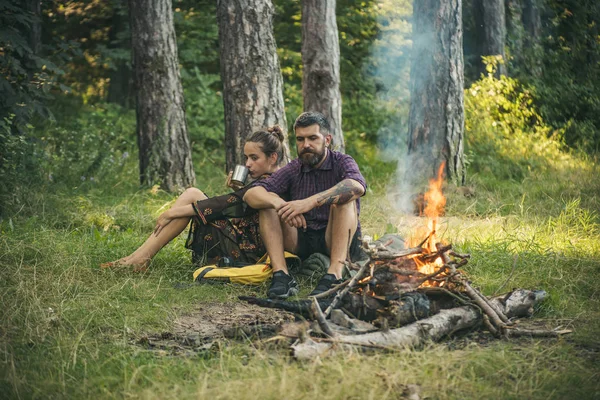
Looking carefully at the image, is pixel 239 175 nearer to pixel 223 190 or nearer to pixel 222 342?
pixel 222 342

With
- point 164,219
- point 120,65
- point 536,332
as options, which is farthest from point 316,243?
point 120,65

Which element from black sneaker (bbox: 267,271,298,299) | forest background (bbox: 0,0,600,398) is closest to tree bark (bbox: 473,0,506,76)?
forest background (bbox: 0,0,600,398)

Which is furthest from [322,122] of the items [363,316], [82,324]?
[82,324]

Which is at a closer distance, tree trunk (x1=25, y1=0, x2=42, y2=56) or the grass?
the grass

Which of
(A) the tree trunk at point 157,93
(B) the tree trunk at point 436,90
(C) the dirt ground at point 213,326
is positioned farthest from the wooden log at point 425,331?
(A) the tree trunk at point 157,93

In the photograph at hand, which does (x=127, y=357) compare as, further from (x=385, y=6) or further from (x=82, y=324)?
(x=385, y=6)

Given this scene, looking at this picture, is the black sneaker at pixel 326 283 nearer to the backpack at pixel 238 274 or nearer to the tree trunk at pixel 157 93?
the backpack at pixel 238 274

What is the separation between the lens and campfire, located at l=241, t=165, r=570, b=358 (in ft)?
12.1

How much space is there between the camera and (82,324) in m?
4.14

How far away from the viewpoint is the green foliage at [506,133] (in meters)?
10.6

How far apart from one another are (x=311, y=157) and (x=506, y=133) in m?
6.85

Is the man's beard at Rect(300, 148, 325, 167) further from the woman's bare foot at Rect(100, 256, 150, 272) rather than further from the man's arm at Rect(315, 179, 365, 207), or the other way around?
the woman's bare foot at Rect(100, 256, 150, 272)

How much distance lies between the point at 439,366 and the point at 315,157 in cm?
234

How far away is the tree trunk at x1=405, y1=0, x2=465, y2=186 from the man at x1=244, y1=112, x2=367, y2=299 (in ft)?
10.3
